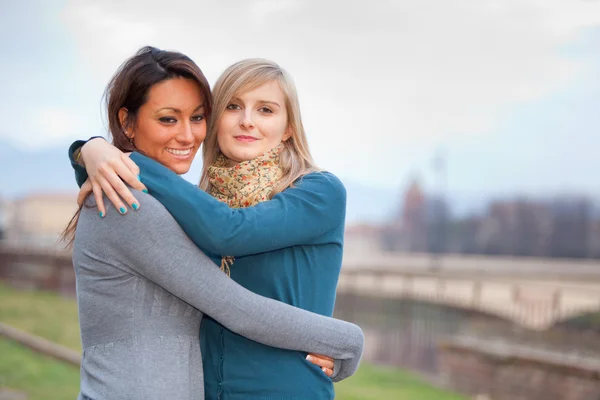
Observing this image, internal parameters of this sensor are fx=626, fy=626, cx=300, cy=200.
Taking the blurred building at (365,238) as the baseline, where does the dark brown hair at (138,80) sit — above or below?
above

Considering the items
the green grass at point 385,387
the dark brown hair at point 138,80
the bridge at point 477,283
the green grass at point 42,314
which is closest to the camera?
the dark brown hair at point 138,80

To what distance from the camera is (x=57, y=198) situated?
1759 cm

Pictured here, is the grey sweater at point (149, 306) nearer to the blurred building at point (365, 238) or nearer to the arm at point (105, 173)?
the arm at point (105, 173)

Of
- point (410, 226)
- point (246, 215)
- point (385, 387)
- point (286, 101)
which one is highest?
point (286, 101)

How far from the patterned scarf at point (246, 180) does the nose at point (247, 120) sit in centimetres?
9

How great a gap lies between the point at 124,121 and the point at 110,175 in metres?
0.26

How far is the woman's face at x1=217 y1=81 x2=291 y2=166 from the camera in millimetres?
1665

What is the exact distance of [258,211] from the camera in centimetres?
147

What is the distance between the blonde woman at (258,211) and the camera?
1.41m

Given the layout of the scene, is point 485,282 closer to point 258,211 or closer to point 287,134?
point 287,134

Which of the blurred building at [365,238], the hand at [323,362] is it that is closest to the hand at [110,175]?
the hand at [323,362]

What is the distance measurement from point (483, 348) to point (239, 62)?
714 cm

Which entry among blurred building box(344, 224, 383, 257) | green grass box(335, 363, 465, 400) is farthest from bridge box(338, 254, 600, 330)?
green grass box(335, 363, 465, 400)

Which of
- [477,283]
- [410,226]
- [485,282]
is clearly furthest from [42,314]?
[410,226]
